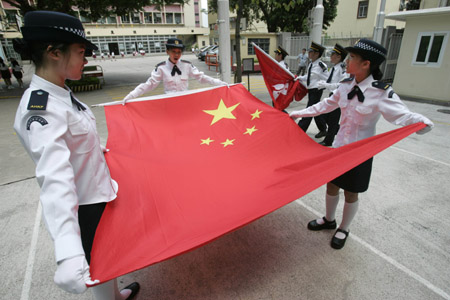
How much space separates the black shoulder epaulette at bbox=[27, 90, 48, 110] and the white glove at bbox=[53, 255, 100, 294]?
28.6 inches

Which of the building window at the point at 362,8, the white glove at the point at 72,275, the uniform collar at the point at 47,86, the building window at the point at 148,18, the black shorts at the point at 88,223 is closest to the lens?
the white glove at the point at 72,275

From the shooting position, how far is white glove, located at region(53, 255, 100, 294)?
1094 millimetres

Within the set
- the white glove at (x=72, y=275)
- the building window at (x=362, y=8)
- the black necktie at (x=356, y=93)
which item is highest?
the building window at (x=362, y=8)

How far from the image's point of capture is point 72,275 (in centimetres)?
111

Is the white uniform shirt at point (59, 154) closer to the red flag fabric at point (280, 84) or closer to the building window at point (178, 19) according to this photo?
the red flag fabric at point (280, 84)

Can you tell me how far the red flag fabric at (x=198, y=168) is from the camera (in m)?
1.65

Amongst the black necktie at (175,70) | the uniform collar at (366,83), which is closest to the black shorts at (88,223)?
the uniform collar at (366,83)

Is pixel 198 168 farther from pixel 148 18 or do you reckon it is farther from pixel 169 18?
pixel 169 18

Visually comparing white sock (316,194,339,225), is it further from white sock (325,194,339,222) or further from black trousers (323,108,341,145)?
black trousers (323,108,341,145)

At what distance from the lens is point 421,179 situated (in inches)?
163

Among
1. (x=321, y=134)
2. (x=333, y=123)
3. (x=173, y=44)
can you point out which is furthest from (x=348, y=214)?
(x=173, y=44)

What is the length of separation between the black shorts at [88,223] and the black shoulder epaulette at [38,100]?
2.08ft

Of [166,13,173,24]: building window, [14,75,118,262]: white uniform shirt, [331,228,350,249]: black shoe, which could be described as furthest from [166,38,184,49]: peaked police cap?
[166,13,173,24]: building window

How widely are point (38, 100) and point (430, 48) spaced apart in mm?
12048
